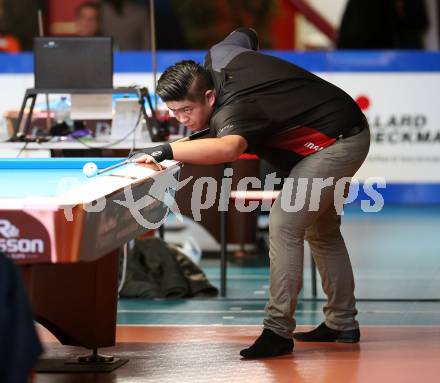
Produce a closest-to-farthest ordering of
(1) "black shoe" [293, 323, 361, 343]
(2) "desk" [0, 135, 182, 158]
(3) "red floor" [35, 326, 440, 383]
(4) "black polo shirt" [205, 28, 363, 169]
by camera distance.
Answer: (3) "red floor" [35, 326, 440, 383] → (4) "black polo shirt" [205, 28, 363, 169] → (1) "black shoe" [293, 323, 361, 343] → (2) "desk" [0, 135, 182, 158]

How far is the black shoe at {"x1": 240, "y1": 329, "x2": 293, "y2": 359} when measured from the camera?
512 centimetres

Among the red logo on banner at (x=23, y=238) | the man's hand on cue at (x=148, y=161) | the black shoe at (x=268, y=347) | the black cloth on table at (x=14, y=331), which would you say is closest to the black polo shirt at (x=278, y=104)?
the man's hand on cue at (x=148, y=161)

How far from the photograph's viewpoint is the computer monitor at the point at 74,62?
23.7ft

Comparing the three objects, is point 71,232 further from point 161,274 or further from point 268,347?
point 161,274

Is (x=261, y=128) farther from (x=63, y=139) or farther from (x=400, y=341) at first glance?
(x=63, y=139)

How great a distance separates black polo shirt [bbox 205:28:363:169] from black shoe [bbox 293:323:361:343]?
84 cm

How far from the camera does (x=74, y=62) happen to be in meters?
7.25

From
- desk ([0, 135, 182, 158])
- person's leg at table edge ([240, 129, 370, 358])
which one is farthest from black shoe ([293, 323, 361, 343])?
desk ([0, 135, 182, 158])

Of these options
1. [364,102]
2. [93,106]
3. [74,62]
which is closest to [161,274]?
[93,106]

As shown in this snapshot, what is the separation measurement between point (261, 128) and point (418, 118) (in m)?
6.30

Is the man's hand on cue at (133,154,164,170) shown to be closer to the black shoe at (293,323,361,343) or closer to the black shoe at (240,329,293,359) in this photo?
the black shoe at (240,329,293,359)

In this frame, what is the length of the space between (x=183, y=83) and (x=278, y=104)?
0.48 metres

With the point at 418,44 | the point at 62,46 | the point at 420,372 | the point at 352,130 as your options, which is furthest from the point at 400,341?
the point at 418,44

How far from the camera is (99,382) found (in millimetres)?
4711
